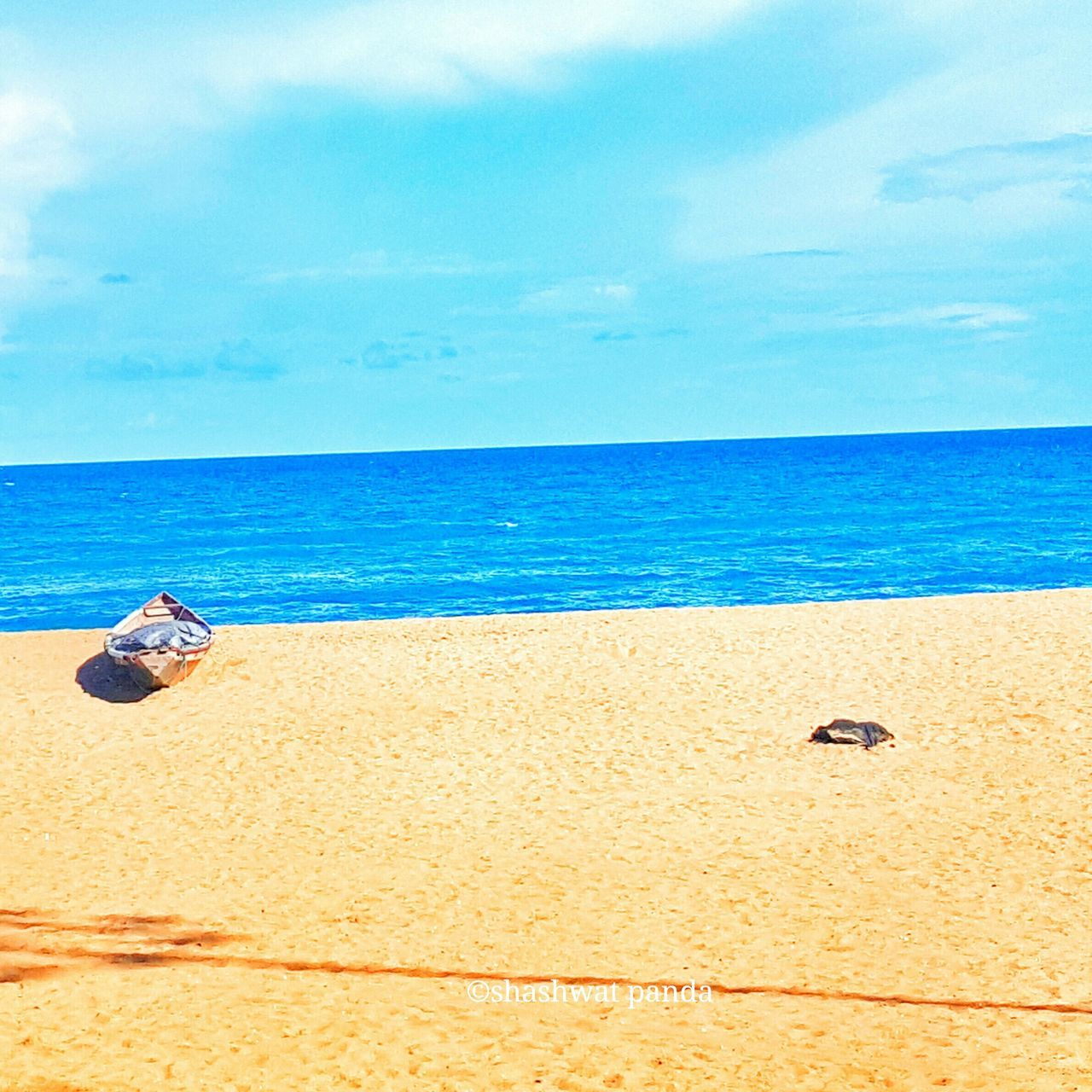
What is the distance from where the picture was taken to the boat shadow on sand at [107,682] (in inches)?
837

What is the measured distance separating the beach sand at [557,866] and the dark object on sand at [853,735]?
292 mm

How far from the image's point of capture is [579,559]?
4941cm

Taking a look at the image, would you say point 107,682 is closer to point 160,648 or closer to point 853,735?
point 160,648

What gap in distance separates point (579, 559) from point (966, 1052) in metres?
40.4

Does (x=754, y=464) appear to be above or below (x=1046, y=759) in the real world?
above

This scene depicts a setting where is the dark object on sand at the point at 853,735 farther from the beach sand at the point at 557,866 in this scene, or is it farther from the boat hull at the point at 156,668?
the boat hull at the point at 156,668

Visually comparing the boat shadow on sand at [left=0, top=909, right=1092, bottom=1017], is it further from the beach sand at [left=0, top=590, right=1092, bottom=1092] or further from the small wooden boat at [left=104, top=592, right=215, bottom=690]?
the small wooden boat at [left=104, top=592, right=215, bottom=690]

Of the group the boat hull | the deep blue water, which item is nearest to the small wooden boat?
the boat hull

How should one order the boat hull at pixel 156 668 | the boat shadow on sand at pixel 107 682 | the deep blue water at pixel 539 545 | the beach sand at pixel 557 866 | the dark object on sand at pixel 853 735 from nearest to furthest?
the beach sand at pixel 557 866 → the dark object on sand at pixel 853 735 → the boat hull at pixel 156 668 → the boat shadow on sand at pixel 107 682 → the deep blue water at pixel 539 545

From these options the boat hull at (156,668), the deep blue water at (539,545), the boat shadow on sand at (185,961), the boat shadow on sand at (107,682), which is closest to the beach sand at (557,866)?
the boat shadow on sand at (185,961)

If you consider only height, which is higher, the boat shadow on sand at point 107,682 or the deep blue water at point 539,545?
the deep blue water at point 539,545

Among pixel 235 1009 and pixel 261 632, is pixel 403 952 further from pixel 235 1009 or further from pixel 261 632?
pixel 261 632

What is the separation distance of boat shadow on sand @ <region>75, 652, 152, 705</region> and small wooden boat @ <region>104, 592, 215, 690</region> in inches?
10.5

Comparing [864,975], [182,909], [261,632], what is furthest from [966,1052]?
[261,632]
